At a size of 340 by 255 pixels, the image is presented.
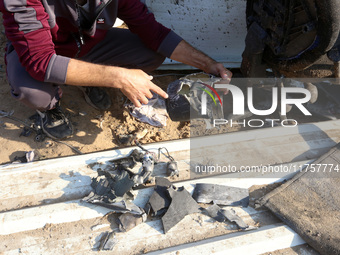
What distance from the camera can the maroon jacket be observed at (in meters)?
1.67

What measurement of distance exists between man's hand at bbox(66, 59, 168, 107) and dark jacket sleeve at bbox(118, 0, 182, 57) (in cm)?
64

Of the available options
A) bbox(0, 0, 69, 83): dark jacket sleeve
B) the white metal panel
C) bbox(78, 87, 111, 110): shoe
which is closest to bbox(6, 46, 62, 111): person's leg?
bbox(0, 0, 69, 83): dark jacket sleeve

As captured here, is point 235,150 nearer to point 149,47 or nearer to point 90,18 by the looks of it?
point 149,47

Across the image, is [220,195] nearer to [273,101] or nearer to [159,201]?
[159,201]

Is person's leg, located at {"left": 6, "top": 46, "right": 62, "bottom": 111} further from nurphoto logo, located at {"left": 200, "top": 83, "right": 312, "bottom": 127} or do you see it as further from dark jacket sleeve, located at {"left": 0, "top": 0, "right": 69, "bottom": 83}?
nurphoto logo, located at {"left": 200, "top": 83, "right": 312, "bottom": 127}

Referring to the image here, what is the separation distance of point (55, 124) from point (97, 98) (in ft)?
1.46

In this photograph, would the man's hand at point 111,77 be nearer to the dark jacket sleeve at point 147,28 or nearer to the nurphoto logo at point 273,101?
the dark jacket sleeve at point 147,28

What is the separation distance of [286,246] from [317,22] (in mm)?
1419

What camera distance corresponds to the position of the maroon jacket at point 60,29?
167 cm

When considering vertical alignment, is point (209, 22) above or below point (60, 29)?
above

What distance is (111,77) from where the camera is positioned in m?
1.84

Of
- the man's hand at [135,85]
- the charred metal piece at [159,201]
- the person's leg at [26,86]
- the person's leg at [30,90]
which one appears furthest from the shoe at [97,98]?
the charred metal piece at [159,201]

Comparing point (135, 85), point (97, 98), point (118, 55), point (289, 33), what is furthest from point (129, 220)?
point (289, 33)

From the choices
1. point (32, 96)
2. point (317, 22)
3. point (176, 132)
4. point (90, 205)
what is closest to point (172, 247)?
point (90, 205)
